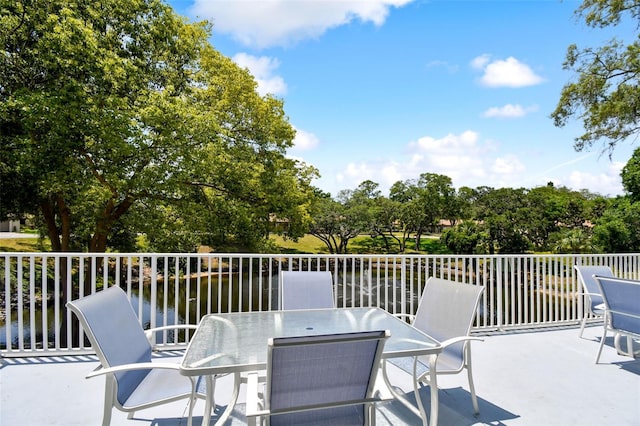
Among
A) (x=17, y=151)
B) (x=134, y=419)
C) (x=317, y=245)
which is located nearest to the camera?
(x=134, y=419)

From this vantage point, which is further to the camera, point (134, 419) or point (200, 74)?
point (200, 74)

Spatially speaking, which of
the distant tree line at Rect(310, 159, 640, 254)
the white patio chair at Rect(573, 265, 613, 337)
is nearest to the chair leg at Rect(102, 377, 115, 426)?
the white patio chair at Rect(573, 265, 613, 337)

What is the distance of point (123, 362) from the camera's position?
223 cm

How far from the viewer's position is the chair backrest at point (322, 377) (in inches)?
61.5

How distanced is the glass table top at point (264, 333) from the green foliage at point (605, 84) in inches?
435

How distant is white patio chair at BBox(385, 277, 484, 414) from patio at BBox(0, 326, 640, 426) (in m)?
0.32

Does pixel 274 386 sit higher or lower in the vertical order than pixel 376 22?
lower

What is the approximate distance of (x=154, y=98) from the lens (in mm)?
10938

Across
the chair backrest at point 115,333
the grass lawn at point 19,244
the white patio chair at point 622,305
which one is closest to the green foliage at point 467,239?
the white patio chair at point 622,305

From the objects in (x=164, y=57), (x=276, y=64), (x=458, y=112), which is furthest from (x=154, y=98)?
(x=458, y=112)

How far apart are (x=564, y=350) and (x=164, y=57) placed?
46.4 ft

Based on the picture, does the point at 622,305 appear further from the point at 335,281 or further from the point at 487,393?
the point at 335,281

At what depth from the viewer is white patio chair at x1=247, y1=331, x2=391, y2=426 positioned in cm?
157

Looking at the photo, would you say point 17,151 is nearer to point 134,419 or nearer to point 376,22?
point 376,22
